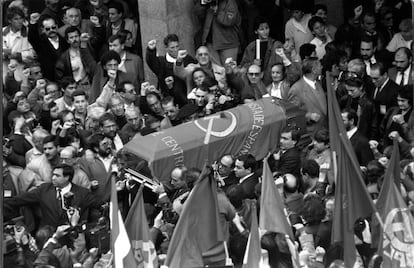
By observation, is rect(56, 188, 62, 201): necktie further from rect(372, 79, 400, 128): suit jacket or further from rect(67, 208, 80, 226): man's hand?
rect(372, 79, 400, 128): suit jacket

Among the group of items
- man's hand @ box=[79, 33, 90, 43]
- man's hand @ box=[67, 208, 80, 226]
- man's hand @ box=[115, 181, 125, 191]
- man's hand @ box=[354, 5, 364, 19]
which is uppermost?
man's hand @ box=[354, 5, 364, 19]

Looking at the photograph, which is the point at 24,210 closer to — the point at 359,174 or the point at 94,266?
the point at 94,266

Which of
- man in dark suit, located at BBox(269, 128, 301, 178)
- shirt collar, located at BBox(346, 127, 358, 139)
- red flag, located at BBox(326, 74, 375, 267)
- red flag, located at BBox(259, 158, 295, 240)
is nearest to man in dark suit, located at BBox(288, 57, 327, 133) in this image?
A: man in dark suit, located at BBox(269, 128, 301, 178)

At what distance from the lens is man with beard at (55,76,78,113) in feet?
106

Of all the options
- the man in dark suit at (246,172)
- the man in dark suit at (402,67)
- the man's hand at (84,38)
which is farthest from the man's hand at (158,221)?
the man's hand at (84,38)

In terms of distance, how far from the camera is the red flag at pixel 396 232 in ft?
87.6

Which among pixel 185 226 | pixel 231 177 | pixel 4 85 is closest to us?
pixel 185 226

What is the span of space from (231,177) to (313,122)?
2018 mm

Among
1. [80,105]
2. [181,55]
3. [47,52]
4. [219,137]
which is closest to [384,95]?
[219,137]

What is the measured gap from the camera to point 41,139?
101 ft

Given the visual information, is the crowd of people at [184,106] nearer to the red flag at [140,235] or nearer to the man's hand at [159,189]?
the man's hand at [159,189]

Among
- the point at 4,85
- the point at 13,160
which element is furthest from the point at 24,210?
the point at 4,85

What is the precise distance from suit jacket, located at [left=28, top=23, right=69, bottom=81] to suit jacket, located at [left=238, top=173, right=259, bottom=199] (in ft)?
17.5

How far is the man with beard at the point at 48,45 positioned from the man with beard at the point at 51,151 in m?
3.25
